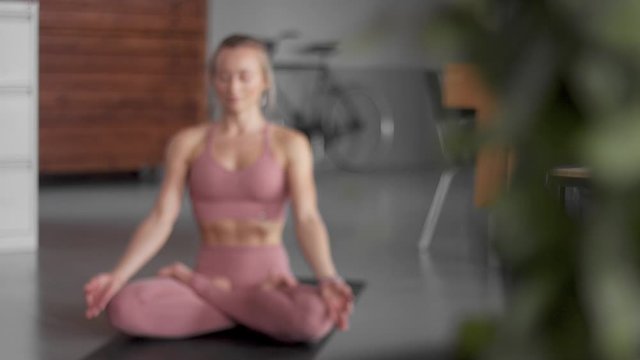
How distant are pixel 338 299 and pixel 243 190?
0.45 m

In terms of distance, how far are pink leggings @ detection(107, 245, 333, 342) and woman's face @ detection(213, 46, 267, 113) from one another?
1.39 feet

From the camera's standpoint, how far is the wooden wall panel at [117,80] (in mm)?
8195

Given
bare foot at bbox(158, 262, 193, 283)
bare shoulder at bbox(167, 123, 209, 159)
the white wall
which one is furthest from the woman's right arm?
the white wall

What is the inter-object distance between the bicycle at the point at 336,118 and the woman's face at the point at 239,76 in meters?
5.38

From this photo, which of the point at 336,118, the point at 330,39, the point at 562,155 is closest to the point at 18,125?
the point at 336,118

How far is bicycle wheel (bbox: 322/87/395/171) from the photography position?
955 cm

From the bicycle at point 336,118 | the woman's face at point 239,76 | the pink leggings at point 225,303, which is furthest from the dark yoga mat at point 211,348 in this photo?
the bicycle at point 336,118

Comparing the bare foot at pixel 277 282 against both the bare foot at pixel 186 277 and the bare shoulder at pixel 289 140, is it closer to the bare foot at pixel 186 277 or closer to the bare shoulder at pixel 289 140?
A: the bare foot at pixel 186 277

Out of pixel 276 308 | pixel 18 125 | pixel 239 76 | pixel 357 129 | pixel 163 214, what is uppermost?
pixel 239 76

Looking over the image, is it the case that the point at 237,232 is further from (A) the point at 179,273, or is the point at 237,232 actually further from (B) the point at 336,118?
(B) the point at 336,118

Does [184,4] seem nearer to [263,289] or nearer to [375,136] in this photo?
[375,136]

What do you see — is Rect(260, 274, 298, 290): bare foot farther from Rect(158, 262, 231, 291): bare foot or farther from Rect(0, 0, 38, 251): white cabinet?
Rect(0, 0, 38, 251): white cabinet

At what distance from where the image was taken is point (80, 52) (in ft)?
27.2

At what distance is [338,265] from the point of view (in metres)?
5.23
